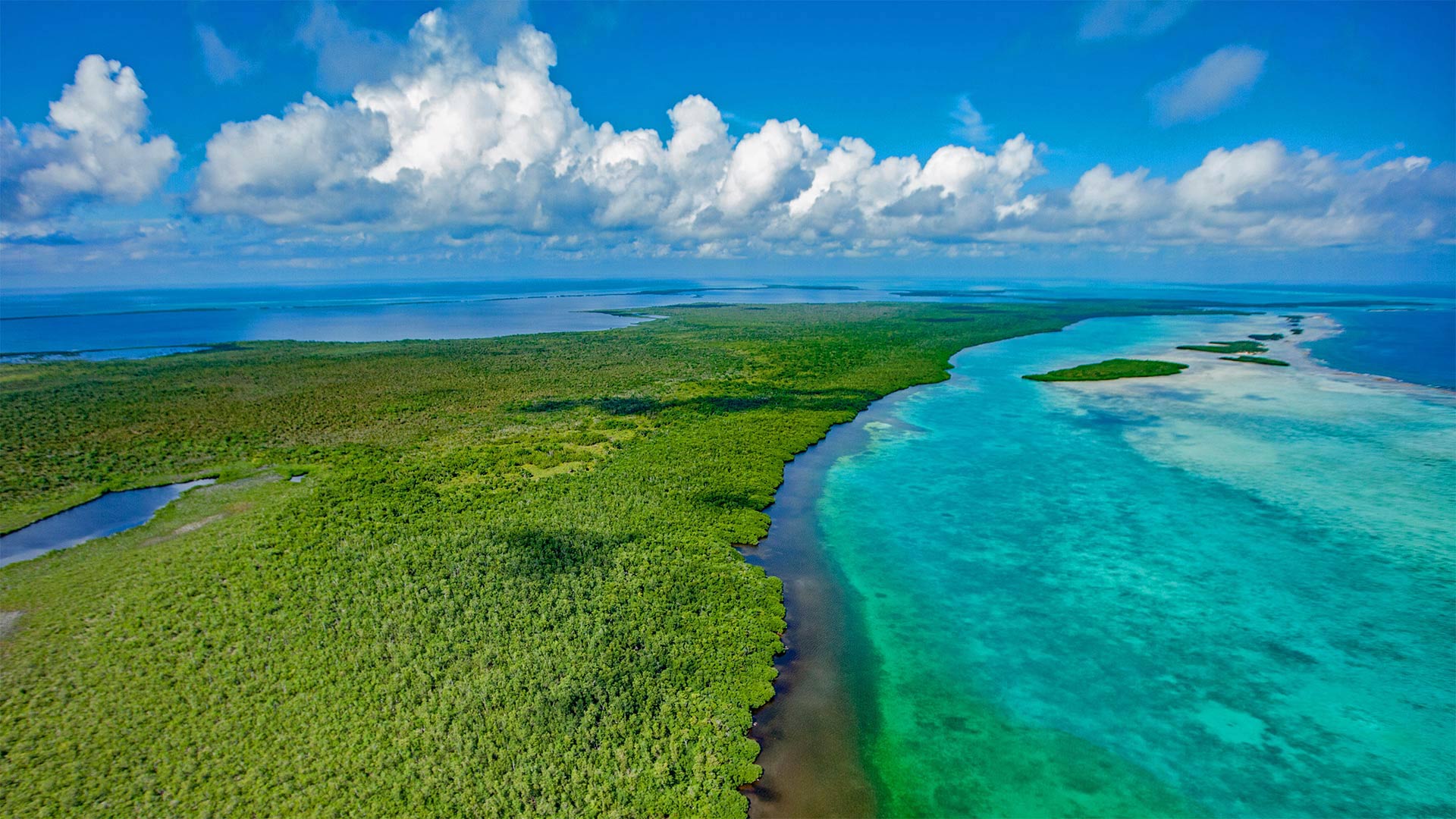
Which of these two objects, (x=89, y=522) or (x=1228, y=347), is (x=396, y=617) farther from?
(x=1228, y=347)

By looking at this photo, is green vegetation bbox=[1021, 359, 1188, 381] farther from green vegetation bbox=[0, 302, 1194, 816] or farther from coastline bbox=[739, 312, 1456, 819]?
coastline bbox=[739, 312, 1456, 819]

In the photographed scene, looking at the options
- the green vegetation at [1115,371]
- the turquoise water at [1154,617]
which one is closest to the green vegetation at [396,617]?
the turquoise water at [1154,617]

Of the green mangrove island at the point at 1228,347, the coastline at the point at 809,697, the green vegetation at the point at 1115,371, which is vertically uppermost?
the green mangrove island at the point at 1228,347

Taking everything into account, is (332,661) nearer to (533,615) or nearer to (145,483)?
(533,615)

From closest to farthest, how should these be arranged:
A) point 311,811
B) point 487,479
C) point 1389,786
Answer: point 311,811 → point 1389,786 → point 487,479

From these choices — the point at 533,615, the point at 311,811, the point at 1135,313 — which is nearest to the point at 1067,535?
the point at 533,615

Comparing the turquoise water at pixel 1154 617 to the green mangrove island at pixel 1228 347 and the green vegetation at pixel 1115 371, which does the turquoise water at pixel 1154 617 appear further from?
the green mangrove island at pixel 1228 347
